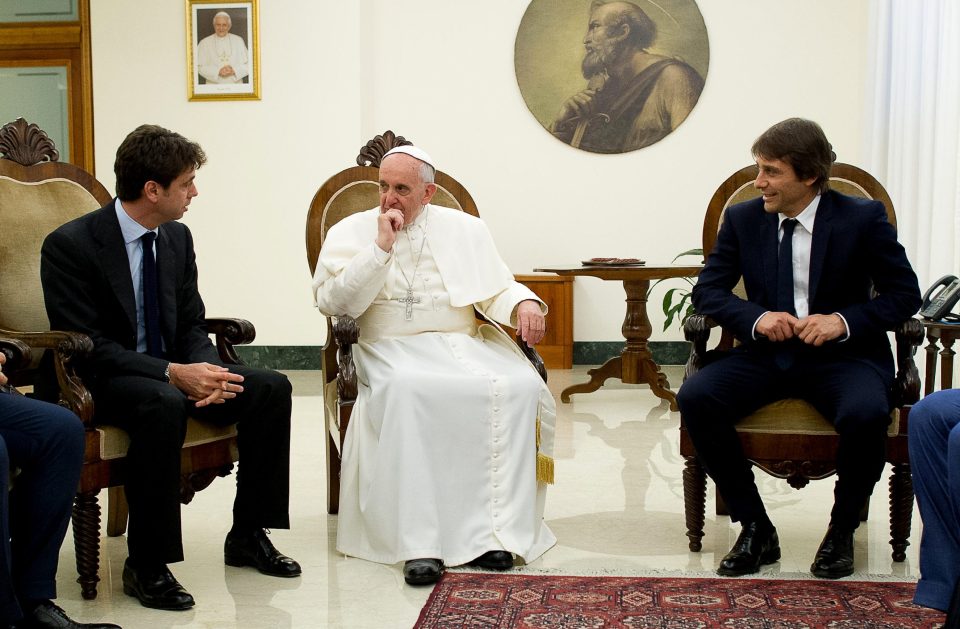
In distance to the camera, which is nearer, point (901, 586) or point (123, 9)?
point (901, 586)

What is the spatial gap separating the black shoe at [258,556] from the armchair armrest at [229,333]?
0.58 m

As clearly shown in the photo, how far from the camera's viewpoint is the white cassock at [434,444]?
3.18m

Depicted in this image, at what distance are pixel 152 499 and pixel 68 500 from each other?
0.26 meters

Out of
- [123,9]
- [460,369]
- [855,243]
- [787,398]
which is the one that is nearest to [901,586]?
[787,398]

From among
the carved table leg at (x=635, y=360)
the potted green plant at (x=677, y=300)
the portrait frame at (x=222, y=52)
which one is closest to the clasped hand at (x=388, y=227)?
the carved table leg at (x=635, y=360)

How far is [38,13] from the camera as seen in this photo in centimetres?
760

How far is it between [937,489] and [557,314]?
513 centimetres

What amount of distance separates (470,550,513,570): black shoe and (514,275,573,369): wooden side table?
447cm

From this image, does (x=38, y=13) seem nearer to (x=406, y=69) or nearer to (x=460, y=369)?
(x=406, y=69)

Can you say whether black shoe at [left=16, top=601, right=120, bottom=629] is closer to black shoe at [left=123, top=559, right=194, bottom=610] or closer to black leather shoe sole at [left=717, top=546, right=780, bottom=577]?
black shoe at [left=123, top=559, right=194, bottom=610]

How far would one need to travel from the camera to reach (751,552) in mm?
3104

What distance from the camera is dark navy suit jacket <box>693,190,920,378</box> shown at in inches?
126

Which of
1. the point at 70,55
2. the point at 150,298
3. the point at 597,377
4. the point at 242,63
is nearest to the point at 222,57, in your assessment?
the point at 242,63

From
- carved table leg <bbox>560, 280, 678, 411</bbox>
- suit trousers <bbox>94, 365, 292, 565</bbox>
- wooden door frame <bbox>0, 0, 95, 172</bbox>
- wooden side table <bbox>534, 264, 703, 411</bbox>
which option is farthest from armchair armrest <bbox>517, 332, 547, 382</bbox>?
wooden door frame <bbox>0, 0, 95, 172</bbox>
